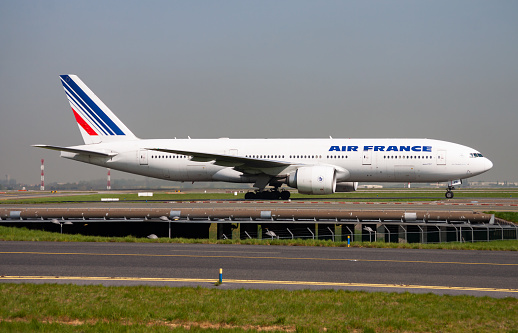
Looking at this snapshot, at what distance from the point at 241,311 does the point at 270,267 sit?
520cm

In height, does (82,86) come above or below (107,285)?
above

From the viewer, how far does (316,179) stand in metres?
36.8

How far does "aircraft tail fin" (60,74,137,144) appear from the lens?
44.9 m

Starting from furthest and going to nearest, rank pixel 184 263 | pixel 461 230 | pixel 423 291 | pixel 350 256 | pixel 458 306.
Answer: pixel 461 230 → pixel 350 256 → pixel 184 263 → pixel 423 291 → pixel 458 306

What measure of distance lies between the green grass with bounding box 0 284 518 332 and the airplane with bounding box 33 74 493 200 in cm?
2534

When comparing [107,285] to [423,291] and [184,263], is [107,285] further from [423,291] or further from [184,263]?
[423,291]

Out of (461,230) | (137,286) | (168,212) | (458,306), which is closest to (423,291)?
(458,306)

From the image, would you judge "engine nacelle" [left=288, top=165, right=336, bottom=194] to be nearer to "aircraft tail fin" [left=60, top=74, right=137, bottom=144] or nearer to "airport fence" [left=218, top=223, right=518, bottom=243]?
"airport fence" [left=218, top=223, right=518, bottom=243]

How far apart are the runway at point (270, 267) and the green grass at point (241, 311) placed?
1.18 metres

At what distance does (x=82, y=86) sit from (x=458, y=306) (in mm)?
41012

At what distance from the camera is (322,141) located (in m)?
41.2

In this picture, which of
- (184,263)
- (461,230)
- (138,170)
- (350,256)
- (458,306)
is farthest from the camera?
(138,170)

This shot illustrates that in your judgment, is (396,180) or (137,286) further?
(396,180)

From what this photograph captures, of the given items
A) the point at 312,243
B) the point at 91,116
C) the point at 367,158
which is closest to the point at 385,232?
the point at 312,243
